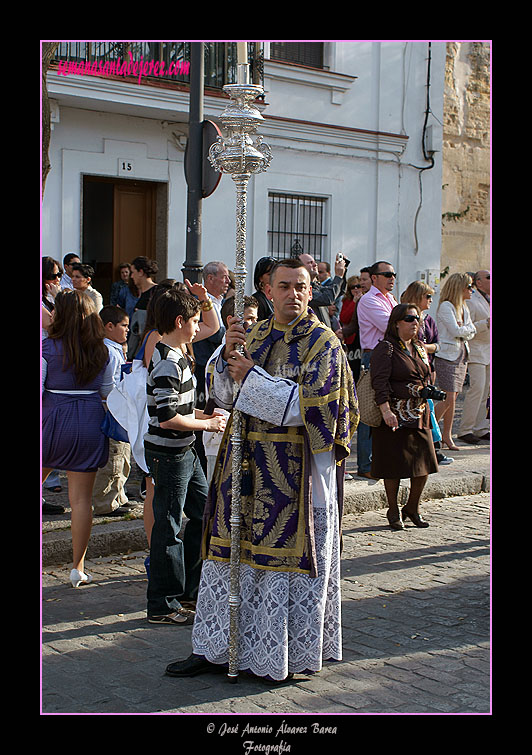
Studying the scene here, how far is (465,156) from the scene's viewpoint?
1898 cm

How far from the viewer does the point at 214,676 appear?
14.5 feet

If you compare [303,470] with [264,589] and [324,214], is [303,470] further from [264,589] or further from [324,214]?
[324,214]

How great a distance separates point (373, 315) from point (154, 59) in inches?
266

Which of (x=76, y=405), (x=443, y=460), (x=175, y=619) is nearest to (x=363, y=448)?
(x=443, y=460)

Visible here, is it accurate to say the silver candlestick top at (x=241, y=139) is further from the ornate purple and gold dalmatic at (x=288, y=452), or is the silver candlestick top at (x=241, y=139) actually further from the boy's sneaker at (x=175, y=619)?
the boy's sneaker at (x=175, y=619)

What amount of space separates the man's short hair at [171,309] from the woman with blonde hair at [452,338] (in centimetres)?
585

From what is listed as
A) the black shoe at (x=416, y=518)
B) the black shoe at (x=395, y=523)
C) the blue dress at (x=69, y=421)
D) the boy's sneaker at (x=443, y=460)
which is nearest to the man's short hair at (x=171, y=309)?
the blue dress at (x=69, y=421)

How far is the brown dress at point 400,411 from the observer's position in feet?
A: 24.0

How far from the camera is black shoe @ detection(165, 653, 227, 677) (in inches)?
173

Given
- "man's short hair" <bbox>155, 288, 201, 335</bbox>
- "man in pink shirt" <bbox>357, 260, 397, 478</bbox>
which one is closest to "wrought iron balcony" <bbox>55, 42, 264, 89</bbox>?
"man in pink shirt" <bbox>357, 260, 397, 478</bbox>

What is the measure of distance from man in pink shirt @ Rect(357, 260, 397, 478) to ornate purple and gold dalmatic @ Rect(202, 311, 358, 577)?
13.9 ft

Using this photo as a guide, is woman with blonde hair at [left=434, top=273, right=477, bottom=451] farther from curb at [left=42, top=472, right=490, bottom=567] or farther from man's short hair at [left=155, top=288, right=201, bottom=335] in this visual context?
man's short hair at [left=155, top=288, right=201, bottom=335]

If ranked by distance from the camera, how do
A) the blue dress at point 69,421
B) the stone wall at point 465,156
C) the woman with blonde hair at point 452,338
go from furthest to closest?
the stone wall at point 465,156 → the woman with blonde hair at point 452,338 → the blue dress at point 69,421

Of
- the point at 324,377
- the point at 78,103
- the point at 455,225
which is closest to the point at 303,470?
the point at 324,377
